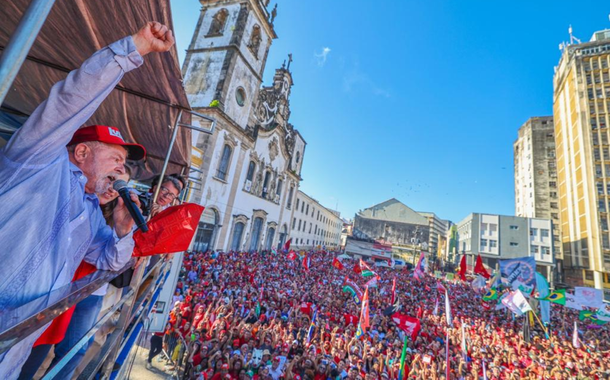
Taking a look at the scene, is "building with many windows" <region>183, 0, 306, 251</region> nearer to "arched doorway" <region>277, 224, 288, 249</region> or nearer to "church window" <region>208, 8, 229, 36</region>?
"church window" <region>208, 8, 229, 36</region>

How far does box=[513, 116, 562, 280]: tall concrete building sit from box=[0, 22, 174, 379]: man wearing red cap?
56.2 metres

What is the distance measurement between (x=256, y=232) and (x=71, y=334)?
21.4m

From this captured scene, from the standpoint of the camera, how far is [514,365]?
8086 mm

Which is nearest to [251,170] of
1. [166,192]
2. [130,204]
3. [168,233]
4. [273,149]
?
[273,149]

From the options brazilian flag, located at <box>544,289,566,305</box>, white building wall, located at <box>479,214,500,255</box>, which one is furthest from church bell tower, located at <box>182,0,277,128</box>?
white building wall, located at <box>479,214,500,255</box>

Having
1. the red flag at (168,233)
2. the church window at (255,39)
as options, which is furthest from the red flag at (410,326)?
the church window at (255,39)

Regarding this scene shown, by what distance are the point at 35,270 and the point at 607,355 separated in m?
17.7

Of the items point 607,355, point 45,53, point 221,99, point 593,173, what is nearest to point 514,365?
point 607,355

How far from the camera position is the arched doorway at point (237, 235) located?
1991cm

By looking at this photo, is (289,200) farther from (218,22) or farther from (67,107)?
(67,107)

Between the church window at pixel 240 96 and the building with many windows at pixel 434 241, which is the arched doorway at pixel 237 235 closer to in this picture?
the church window at pixel 240 96

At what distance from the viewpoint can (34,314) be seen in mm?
947

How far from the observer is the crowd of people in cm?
620

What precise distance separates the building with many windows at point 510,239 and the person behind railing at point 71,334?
46260mm
